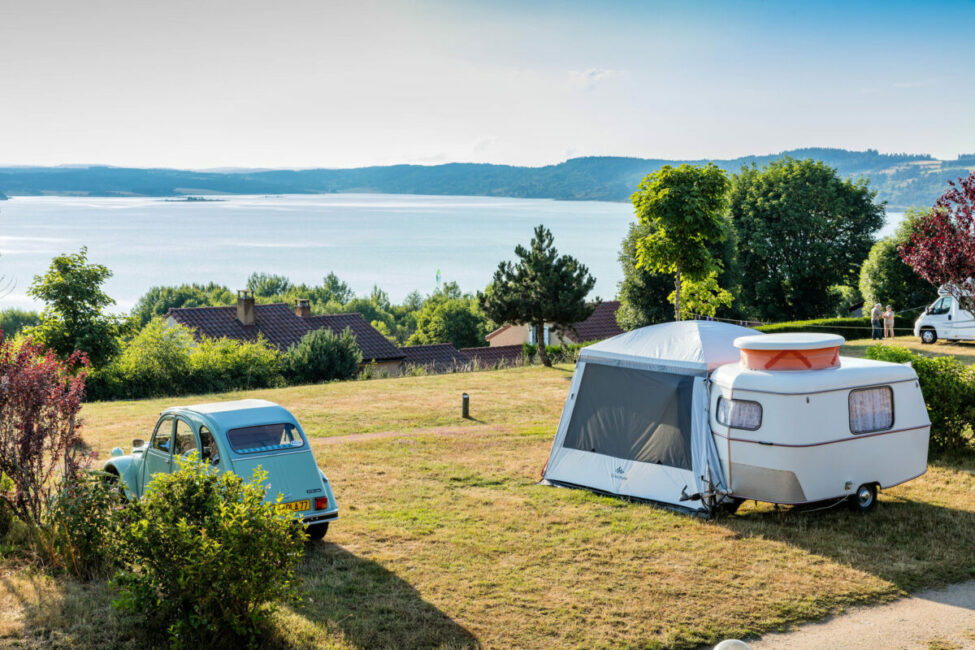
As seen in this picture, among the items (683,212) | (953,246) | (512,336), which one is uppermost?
(683,212)

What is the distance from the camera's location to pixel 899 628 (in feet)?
23.0

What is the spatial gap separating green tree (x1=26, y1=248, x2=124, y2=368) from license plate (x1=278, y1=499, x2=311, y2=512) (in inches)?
403

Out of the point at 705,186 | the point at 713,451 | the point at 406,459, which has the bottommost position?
the point at 406,459

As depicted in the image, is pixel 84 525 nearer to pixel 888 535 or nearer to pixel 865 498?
pixel 888 535

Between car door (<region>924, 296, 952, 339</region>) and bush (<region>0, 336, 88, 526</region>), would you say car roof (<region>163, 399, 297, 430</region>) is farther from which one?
car door (<region>924, 296, 952, 339</region>)

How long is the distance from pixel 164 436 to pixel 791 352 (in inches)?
300

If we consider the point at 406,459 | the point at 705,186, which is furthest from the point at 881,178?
the point at 406,459

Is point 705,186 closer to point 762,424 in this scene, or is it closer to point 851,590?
point 762,424

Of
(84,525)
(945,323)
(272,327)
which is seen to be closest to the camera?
(84,525)

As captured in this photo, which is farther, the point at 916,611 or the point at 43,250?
the point at 43,250

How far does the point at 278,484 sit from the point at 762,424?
18.5ft

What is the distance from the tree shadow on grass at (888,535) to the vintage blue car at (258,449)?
5057 millimetres

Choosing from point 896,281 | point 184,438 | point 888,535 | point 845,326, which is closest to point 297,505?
point 184,438

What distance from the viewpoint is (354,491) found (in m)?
11.5
